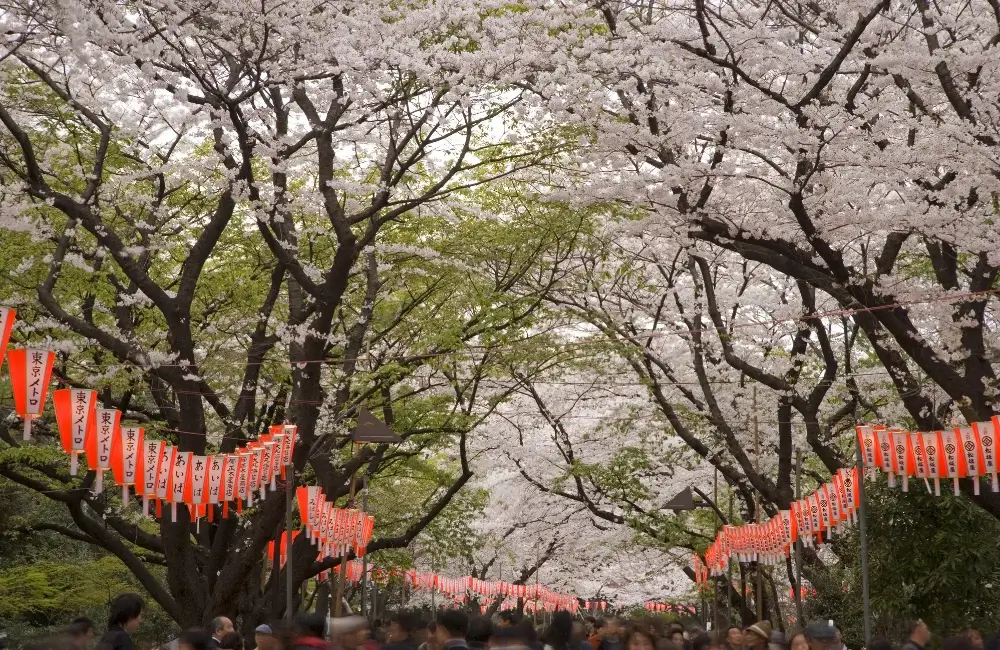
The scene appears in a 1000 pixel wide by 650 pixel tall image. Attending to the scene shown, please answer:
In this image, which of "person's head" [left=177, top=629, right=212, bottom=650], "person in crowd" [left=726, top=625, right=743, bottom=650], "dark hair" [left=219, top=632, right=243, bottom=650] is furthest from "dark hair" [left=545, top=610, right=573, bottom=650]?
"person's head" [left=177, top=629, right=212, bottom=650]

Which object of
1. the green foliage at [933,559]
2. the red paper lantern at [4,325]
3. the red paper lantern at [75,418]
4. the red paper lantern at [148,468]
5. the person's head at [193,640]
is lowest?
the person's head at [193,640]

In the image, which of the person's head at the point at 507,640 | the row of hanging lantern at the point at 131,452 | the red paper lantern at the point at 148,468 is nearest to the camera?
the person's head at the point at 507,640

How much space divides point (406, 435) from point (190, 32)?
357 inches

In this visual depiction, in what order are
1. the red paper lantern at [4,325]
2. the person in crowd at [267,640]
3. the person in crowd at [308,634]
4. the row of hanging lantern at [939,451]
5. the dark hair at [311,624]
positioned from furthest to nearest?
the row of hanging lantern at [939,451] < the red paper lantern at [4,325] < the dark hair at [311,624] < the person in crowd at [267,640] < the person in crowd at [308,634]

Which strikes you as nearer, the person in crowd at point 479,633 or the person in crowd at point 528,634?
the person in crowd at point 528,634

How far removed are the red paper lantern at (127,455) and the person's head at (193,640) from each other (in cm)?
478

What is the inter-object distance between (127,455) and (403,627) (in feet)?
15.7

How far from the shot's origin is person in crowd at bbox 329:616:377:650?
6.93 m

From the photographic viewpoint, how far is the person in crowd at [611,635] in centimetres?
985

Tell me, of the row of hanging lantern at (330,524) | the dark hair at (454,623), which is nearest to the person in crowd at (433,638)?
the dark hair at (454,623)

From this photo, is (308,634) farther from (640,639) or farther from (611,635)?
(611,635)

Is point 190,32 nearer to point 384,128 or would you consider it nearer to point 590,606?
point 384,128

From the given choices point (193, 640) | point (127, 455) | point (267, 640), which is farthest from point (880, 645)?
point (127, 455)

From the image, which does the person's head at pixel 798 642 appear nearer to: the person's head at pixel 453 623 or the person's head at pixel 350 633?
the person's head at pixel 453 623
